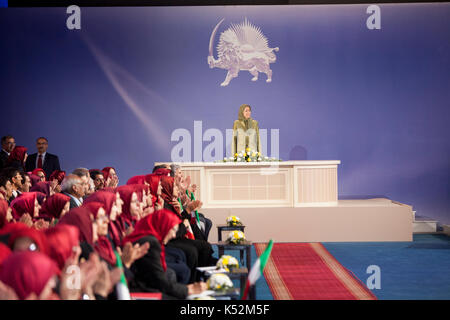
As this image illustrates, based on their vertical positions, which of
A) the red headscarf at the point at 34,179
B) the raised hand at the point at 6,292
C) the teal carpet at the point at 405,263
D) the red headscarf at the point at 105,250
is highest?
the red headscarf at the point at 34,179

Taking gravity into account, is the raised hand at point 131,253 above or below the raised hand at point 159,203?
below

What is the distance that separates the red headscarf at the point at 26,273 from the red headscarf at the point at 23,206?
6.90 feet

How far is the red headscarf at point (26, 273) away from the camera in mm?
1869

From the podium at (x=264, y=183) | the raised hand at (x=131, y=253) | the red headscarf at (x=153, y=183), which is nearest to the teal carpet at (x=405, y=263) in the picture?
the podium at (x=264, y=183)

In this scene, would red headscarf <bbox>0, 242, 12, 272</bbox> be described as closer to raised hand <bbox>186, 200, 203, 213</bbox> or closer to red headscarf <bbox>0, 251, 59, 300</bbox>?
red headscarf <bbox>0, 251, 59, 300</bbox>

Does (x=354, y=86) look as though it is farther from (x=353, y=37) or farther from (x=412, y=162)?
(x=412, y=162)

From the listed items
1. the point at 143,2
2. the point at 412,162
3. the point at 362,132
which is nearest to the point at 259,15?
the point at 143,2

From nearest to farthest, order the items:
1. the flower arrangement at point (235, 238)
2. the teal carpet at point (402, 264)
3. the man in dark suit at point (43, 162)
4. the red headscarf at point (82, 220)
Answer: the red headscarf at point (82, 220), the teal carpet at point (402, 264), the flower arrangement at point (235, 238), the man in dark suit at point (43, 162)

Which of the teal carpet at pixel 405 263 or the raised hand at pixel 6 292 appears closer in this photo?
the raised hand at pixel 6 292

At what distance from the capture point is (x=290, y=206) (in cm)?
744

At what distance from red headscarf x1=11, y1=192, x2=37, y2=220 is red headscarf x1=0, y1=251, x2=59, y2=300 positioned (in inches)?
82.7

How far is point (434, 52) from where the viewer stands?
9672 millimetres

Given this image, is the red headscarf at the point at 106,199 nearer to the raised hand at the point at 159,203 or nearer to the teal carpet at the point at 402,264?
the raised hand at the point at 159,203

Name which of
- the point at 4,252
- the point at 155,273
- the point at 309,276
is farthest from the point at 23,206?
the point at 309,276
